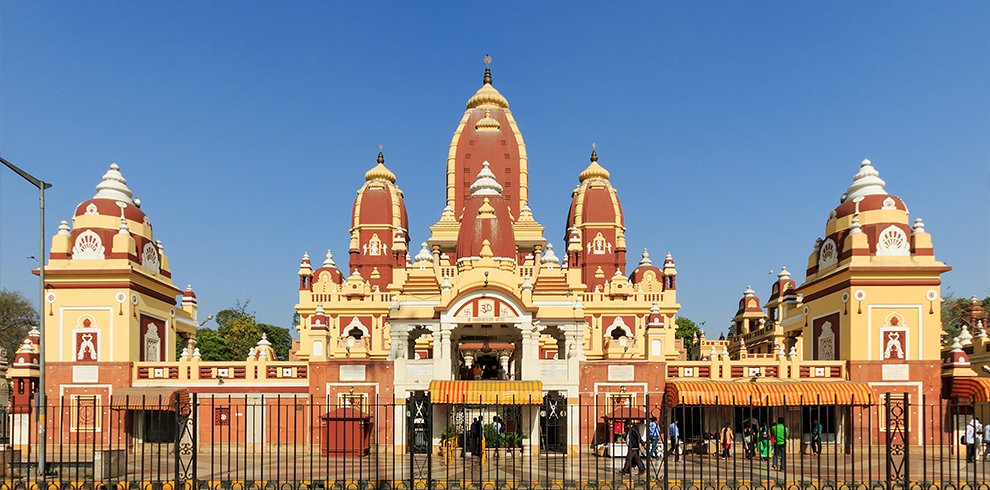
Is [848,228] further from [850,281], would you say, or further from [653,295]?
[653,295]

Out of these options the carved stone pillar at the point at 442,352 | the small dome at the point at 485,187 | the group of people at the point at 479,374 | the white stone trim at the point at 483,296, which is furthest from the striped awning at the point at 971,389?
the small dome at the point at 485,187

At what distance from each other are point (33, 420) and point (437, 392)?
13640 millimetres

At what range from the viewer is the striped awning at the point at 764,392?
2564 cm

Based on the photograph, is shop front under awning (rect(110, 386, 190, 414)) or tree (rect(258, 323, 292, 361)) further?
tree (rect(258, 323, 292, 361))

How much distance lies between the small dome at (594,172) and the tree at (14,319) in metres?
35.7

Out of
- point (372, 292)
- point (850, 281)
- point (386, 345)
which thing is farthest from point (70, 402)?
point (850, 281)

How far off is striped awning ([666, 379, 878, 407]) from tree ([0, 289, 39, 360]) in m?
44.9

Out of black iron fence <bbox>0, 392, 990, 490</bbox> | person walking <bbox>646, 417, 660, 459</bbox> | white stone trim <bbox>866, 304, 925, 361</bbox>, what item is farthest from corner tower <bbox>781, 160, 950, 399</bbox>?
person walking <bbox>646, 417, 660, 459</bbox>

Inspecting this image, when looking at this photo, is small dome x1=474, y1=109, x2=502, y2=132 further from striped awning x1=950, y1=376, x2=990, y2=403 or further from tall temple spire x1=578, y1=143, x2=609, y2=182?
striped awning x1=950, y1=376, x2=990, y2=403

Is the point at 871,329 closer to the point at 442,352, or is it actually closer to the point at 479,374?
the point at 479,374

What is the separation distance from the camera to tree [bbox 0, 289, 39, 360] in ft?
180

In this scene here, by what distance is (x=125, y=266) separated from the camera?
2845cm

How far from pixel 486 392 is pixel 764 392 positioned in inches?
333

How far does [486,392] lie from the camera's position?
2458cm
